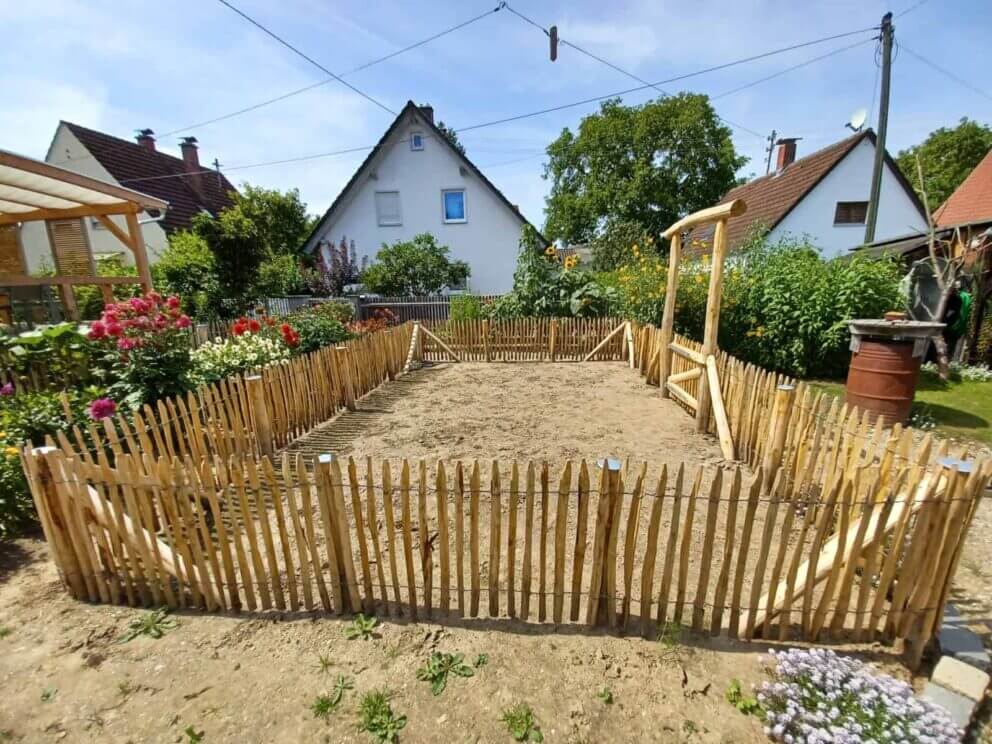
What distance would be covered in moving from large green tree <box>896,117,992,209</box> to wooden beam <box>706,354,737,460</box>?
109 ft

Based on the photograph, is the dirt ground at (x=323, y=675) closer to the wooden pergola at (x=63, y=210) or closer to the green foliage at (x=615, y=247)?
the wooden pergola at (x=63, y=210)

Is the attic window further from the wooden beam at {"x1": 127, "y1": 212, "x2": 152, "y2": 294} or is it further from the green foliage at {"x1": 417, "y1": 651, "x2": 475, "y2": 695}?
the wooden beam at {"x1": 127, "y1": 212, "x2": 152, "y2": 294}

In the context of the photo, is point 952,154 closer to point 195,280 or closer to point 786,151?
point 786,151

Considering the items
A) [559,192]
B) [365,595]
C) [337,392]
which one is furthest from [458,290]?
[559,192]

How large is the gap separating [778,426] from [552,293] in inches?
326

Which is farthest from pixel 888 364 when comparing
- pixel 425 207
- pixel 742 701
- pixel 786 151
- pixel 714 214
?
pixel 786 151

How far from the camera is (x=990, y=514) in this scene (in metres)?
3.63

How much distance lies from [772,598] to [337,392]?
5647mm

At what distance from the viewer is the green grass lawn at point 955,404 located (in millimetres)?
5348

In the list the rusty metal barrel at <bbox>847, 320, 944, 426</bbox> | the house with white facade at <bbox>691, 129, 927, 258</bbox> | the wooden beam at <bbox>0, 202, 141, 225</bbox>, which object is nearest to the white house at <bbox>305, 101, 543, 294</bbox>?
the wooden beam at <bbox>0, 202, 141, 225</bbox>

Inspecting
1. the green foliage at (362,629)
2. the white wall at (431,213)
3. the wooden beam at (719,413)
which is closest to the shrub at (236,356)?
the green foliage at (362,629)

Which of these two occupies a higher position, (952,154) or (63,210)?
(952,154)

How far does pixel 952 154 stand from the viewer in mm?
27938

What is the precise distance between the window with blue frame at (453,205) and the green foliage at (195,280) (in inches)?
333
